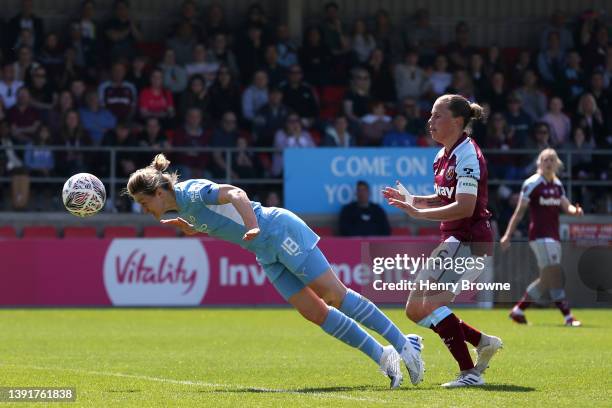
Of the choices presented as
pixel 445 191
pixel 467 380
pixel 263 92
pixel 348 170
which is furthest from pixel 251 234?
pixel 263 92

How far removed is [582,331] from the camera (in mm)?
Answer: 15242

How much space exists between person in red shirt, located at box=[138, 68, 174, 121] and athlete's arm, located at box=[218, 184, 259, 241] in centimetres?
1373

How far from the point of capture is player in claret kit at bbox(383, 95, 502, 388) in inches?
352

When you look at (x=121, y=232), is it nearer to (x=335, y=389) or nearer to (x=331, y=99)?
(x=331, y=99)

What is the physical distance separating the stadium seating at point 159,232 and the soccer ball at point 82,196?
11.4 m

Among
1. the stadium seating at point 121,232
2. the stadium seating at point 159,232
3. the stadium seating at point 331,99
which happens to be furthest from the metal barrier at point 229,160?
the stadium seating at point 331,99

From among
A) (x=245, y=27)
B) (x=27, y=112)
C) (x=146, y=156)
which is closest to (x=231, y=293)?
(x=146, y=156)

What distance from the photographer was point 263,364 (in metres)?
11.2

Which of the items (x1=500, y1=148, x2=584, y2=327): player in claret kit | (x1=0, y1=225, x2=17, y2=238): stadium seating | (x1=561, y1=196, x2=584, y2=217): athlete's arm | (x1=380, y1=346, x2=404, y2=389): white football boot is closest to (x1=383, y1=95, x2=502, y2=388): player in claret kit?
(x1=380, y1=346, x2=404, y2=389): white football boot

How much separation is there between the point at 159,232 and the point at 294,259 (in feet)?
40.9

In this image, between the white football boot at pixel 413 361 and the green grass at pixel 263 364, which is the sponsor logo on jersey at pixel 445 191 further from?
the green grass at pixel 263 364

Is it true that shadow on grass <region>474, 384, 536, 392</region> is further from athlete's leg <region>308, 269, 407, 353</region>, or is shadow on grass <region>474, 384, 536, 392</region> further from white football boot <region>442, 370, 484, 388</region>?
athlete's leg <region>308, 269, 407, 353</region>

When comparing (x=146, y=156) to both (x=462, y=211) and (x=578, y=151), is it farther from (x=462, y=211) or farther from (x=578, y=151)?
(x=462, y=211)

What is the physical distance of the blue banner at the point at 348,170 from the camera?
71.1ft
